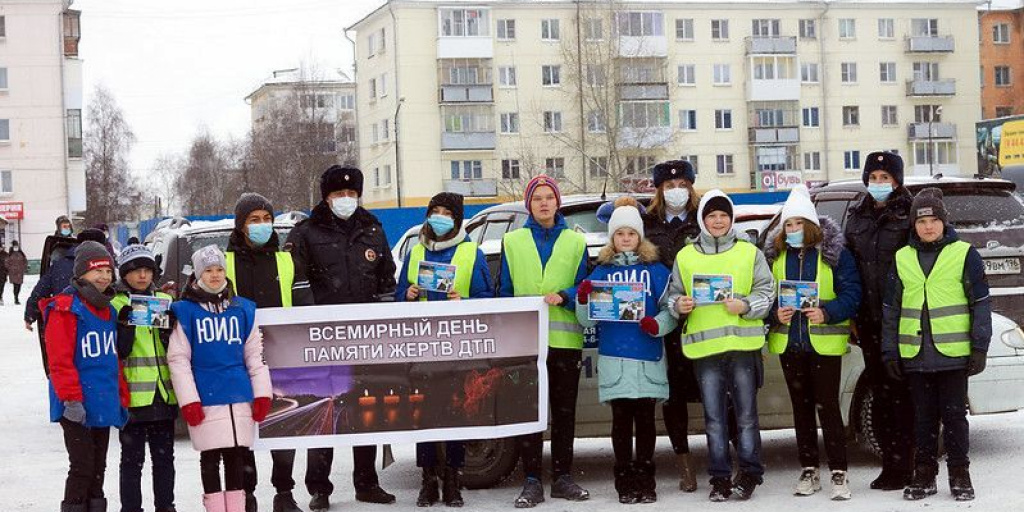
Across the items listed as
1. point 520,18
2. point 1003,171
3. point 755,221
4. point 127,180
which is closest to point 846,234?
point 755,221

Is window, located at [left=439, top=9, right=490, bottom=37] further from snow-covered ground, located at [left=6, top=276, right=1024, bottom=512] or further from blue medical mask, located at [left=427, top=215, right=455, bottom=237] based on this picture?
blue medical mask, located at [left=427, top=215, right=455, bottom=237]

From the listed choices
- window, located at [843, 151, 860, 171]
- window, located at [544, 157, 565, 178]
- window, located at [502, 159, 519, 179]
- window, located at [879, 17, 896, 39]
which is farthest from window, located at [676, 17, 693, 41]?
window, located at [879, 17, 896, 39]

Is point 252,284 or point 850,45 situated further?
point 850,45

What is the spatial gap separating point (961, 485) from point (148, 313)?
4.84 metres

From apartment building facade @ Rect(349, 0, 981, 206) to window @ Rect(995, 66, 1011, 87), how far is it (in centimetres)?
1654

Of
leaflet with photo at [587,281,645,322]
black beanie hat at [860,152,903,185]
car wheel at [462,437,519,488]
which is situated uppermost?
black beanie hat at [860,152,903,185]

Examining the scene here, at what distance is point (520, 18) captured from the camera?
8056 cm

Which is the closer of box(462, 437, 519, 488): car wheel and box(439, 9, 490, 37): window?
box(462, 437, 519, 488): car wheel

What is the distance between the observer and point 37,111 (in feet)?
262

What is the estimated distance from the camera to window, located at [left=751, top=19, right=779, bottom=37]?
83.0m

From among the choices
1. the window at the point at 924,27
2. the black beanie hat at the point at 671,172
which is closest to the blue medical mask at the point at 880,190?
the black beanie hat at the point at 671,172

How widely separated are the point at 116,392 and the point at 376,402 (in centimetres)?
165

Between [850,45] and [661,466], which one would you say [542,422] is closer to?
[661,466]

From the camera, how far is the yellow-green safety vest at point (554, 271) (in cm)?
906
